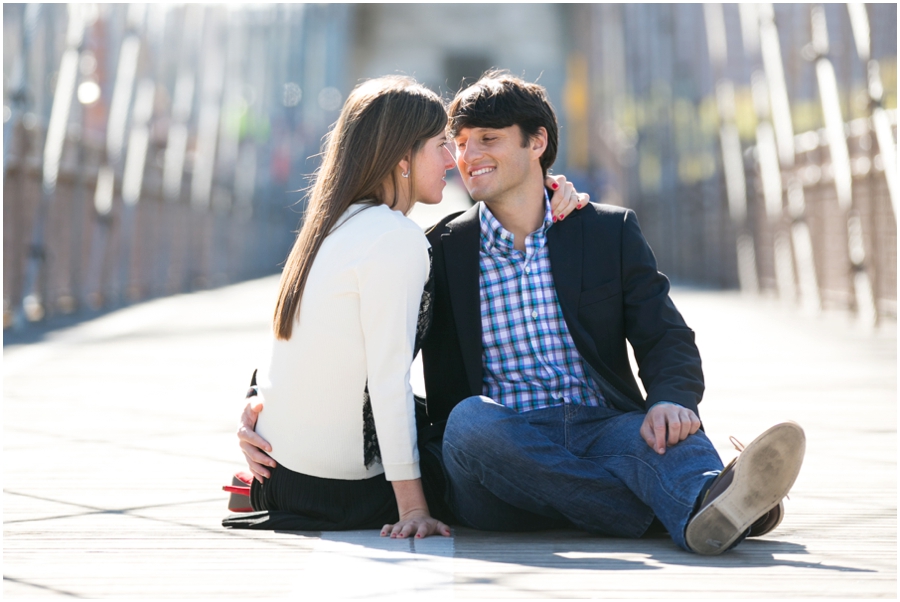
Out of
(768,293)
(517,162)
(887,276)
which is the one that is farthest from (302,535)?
(768,293)

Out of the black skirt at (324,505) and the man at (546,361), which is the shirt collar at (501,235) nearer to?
the man at (546,361)

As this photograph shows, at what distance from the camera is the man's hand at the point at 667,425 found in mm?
2406

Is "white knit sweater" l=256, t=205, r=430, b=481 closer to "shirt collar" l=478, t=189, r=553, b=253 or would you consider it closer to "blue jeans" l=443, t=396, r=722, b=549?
A: "blue jeans" l=443, t=396, r=722, b=549

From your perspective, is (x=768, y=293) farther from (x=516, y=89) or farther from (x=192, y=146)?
(x=516, y=89)

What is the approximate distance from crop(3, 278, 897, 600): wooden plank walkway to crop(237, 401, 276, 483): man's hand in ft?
0.46

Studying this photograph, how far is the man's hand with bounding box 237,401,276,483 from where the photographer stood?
8.37 ft

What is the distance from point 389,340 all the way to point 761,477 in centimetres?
75

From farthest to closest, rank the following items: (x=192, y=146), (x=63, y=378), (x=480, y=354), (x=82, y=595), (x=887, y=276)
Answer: (x=192, y=146) → (x=887, y=276) → (x=63, y=378) → (x=480, y=354) → (x=82, y=595)

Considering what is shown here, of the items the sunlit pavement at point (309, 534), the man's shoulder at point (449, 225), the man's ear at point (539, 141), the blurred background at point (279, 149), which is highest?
the blurred background at point (279, 149)

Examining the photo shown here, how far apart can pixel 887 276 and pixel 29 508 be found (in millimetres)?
6059

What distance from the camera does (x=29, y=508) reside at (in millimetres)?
2744

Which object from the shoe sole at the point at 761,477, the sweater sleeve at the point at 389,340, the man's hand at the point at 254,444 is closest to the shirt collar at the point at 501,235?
the sweater sleeve at the point at 389,340

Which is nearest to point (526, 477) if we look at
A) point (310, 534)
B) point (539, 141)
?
point (310, 534)

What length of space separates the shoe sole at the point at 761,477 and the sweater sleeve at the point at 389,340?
61cm
